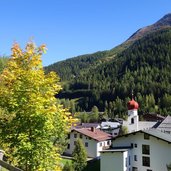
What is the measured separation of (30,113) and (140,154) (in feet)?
135

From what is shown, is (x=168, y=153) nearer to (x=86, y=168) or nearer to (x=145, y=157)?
(x=145, y=157)

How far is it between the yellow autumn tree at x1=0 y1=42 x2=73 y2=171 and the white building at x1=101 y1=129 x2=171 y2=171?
118 ft

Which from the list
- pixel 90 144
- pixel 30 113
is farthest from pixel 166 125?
pixel 30 113

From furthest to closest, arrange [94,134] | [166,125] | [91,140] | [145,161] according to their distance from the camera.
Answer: [166,125] → [94,134] → [91,140] → [145,161]

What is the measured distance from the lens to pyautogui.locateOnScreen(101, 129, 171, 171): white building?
159 feet

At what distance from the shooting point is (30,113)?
12.8 metres

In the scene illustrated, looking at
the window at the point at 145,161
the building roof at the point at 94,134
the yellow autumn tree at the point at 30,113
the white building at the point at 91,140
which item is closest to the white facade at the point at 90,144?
the white building at the point at 91,140

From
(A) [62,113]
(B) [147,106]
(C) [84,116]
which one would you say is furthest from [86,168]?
(B) [147,106]

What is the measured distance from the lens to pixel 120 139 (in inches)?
2098

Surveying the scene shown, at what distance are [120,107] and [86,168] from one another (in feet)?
381

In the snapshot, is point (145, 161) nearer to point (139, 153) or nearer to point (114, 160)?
point (139, 153)

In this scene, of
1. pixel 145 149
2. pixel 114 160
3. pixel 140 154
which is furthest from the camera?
pixel 140 154

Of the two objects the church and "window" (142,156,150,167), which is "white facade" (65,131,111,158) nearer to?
the church

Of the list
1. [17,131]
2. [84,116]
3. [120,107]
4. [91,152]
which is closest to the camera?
[17,131]
